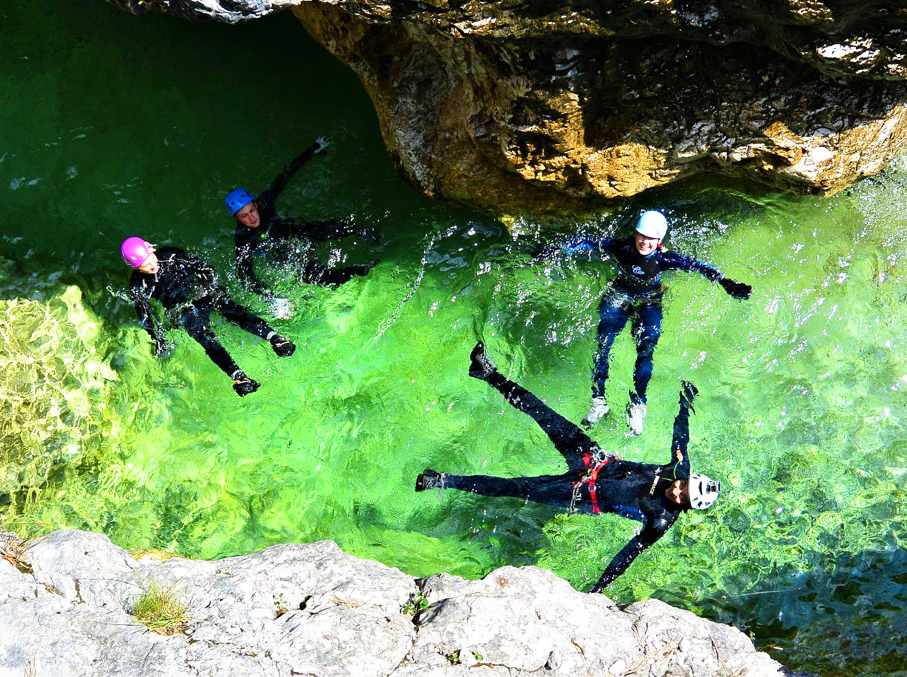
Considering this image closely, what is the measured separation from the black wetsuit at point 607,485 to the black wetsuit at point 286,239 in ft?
7.90

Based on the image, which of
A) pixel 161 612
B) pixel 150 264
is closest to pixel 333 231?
pixel 150 264

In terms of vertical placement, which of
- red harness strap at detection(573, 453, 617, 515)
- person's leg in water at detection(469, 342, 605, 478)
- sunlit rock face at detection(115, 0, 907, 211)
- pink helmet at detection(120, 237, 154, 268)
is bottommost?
red harness strap at detection(573, 453, 617, 515)

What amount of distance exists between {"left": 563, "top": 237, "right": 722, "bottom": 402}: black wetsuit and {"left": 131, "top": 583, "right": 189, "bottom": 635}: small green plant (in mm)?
4054

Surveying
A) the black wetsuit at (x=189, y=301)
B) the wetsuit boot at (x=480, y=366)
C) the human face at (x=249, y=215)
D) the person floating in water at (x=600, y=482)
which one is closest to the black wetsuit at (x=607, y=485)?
the person floating in water at (x=600, y=482)

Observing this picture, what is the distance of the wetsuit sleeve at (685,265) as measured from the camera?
20.1 ft

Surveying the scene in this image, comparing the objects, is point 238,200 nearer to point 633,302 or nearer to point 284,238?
point 284,238

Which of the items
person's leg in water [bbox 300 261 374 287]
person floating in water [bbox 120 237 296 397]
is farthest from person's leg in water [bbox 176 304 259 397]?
person's leg in water [bbox 300 261 374 287]

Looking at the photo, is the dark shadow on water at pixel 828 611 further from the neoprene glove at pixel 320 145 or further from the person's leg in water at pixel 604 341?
the neoprene glove at pixel 320 145

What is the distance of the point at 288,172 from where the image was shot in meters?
7.27

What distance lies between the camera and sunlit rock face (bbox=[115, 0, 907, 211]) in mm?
4031

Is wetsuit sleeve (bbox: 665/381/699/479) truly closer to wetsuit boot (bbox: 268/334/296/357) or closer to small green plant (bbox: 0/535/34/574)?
wetsuit boot (bbox: 268/334/296/357)

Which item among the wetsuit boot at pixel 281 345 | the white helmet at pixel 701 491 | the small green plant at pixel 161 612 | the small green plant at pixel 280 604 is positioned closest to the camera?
the small green plant at pixel 161 612

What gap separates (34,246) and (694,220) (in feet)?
22.2

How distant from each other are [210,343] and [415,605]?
3.53m
